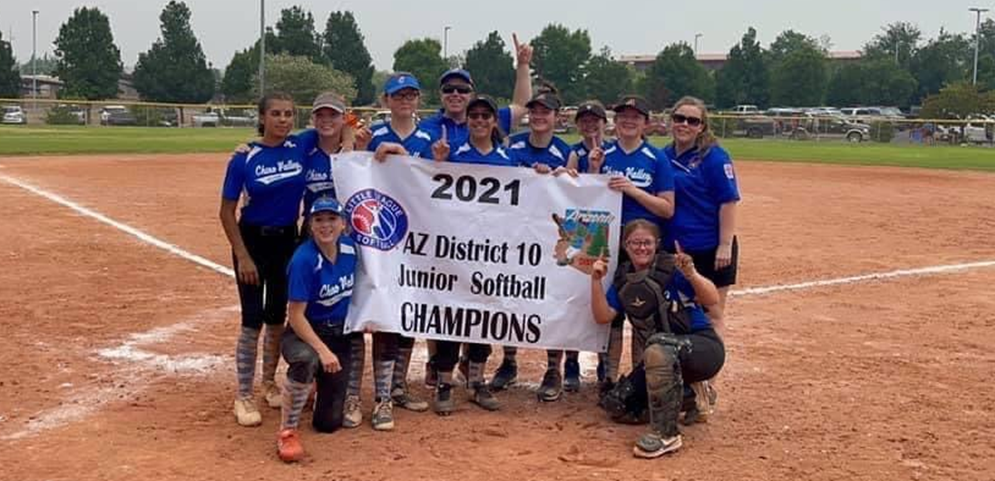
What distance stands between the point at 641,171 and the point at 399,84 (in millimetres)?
1419

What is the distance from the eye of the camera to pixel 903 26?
114938 millimetres

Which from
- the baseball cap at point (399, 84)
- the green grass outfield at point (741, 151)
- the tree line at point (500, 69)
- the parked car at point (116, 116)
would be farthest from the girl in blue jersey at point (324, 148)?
the tree line at point (500, 69)

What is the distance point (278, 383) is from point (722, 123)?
46.2m

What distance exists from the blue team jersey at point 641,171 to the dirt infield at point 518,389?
3.85ft

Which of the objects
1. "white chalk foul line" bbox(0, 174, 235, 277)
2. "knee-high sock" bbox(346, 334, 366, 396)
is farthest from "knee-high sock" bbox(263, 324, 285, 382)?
"white chalk foul line" bbox(0, 174, 235, 277)

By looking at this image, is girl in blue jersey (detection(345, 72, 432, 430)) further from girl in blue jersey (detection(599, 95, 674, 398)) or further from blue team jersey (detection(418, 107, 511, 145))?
girl in blue jersey (detection(599, 95, 674, 398))

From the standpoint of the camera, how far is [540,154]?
5.92 meters

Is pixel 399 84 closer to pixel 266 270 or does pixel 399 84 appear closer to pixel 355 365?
pixel 266 270

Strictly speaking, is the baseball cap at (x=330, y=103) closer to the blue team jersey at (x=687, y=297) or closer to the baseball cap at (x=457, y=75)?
the baseball cap at (x=457, y=75)

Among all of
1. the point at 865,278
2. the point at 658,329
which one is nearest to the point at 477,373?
the point at 658,329

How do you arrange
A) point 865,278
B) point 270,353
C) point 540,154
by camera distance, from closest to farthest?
point 270,353
point 540,154
point 865,278

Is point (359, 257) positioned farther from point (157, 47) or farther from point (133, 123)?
point (157, 47)

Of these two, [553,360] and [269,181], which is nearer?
[269,181]

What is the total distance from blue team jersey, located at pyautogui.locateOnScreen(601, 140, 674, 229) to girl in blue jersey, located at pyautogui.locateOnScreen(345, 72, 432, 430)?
106 cm
